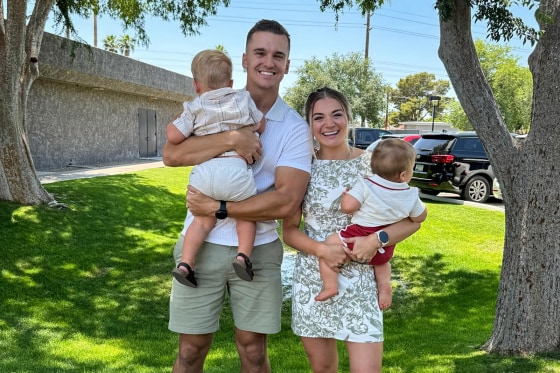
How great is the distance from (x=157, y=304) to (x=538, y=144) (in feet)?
14.8

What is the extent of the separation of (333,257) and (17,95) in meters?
8.60

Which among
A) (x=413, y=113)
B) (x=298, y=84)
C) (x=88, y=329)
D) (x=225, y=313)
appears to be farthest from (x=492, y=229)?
(x=413, y=113)

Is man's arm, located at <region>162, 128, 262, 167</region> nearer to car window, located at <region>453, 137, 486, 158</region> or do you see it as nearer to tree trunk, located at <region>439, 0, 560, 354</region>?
tree trunk, located at <region>439, 0, 560, 354</region>

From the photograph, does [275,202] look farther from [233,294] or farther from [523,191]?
[523,191]

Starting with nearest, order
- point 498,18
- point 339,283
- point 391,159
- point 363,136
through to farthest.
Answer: point 391,159, point 339,283, point 498,18, point 363,136

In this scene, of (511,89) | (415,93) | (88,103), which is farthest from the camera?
(415,93)

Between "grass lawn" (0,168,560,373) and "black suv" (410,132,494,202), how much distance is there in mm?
1546

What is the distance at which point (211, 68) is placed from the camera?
8.61ft


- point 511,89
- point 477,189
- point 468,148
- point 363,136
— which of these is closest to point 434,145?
point 468,148

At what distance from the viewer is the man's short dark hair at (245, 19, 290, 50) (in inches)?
105

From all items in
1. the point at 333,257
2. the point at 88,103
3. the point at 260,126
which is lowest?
the point at 333,257

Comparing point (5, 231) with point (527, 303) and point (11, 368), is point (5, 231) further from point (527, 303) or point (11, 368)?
point (527, 303)

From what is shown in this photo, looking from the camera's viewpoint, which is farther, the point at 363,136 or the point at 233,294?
the point at 363,136

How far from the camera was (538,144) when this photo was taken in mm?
4000
